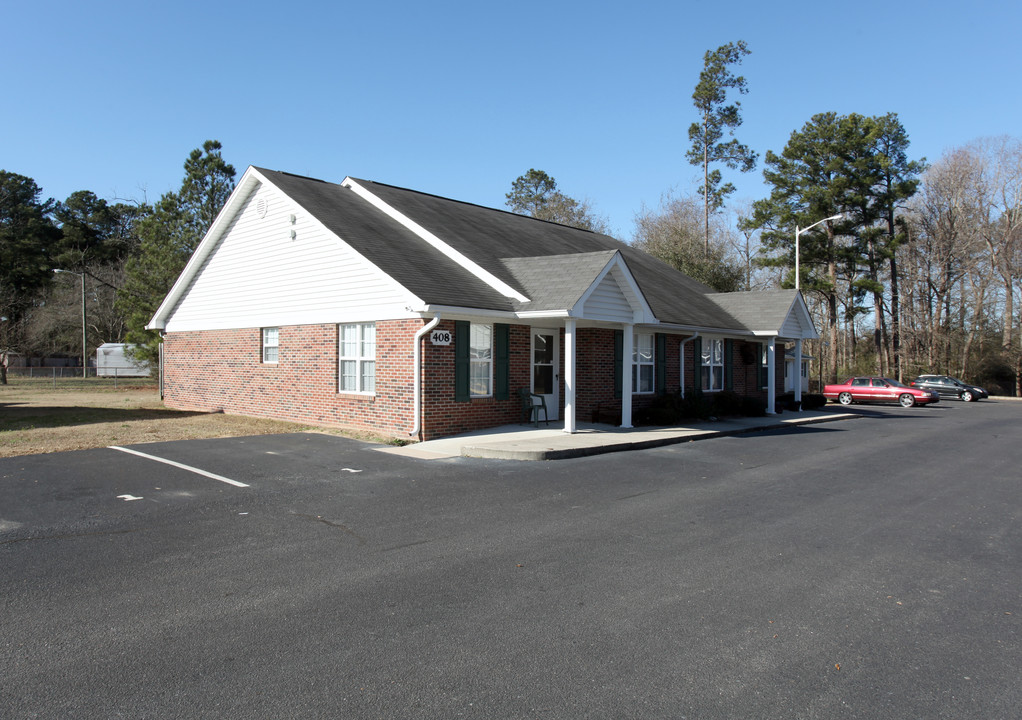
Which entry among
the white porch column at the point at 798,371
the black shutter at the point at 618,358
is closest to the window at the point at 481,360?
the black shutter at the point at 618,358

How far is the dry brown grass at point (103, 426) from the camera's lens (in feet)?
43.3

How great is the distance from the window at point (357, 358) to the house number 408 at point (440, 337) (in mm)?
2054

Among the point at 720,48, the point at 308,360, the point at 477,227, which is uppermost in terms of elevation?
the point at 720,48

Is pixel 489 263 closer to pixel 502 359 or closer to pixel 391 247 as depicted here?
pixel 391 247

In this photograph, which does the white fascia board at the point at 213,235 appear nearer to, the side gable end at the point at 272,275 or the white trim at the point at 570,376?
the side gable end at the point at 272,275

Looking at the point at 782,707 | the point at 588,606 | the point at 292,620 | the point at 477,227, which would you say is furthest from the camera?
the point at 477,227

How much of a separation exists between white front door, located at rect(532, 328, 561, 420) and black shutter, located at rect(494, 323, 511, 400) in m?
1.05

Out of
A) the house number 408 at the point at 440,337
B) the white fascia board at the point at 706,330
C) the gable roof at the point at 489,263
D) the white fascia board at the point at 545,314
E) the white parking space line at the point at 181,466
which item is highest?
the gable roof at the point at 489,263

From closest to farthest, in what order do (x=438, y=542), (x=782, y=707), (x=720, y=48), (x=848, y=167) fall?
(x=782, y=707)
(x=438, y=542)
(x=848, y=167)
(x=720, y=48)

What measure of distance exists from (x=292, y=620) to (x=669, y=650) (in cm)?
253

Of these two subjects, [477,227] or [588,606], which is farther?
[477,227]

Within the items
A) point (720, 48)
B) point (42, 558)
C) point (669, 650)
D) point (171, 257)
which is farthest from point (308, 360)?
point (720, 48)

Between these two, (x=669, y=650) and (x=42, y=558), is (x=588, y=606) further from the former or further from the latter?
(x=42, y=558)

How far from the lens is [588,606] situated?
4.99 meters
